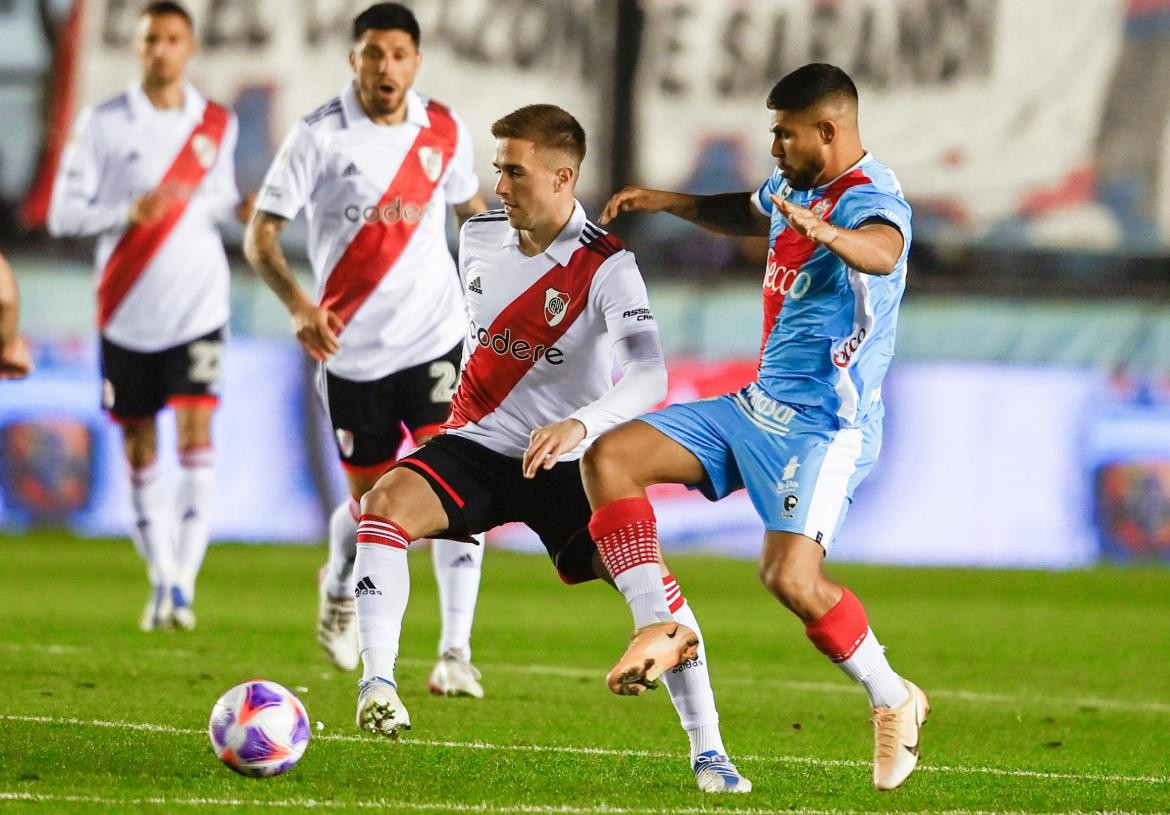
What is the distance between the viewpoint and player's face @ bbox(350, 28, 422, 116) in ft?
25.1

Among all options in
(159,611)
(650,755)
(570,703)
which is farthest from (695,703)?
(159,611)

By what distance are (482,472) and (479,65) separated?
35.1 feet

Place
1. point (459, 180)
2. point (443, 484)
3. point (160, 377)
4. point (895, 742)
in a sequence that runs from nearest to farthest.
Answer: point (895, 742), point (443, 484), point (459, 180), point (160, 377)

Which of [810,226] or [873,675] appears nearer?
[810,226]

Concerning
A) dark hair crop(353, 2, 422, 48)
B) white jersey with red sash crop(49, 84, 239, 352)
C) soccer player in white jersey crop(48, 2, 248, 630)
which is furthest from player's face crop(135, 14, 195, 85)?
dark hair crop(353, 2, 422, 48)

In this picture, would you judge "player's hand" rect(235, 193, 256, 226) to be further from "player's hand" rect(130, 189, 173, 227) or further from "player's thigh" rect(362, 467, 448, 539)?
"player's thigh" rect(362, 467, 448, 539)

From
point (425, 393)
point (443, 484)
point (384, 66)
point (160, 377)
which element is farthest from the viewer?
point (160, 377)

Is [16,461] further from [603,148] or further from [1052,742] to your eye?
[1052,742]

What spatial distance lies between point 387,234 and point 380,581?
2.54 m

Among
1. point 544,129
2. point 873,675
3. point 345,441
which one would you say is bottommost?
point 345,441

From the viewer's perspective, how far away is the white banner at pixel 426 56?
16.0m

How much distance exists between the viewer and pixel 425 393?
25.9 feet

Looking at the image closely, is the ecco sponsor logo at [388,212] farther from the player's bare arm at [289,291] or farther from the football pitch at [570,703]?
the football pitch at [570,703]

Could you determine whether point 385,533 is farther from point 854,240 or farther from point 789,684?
point 789,684
